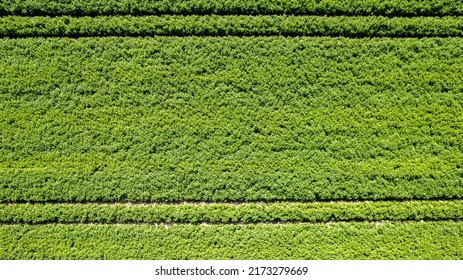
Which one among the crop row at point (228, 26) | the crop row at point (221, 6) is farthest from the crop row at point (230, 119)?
the crop row at point (221, 6)

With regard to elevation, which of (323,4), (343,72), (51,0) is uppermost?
(51,0)

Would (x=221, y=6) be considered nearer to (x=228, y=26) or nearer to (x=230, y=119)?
(x=228, y=26)

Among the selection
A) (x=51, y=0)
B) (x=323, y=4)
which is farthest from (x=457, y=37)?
(x=51, y=0)

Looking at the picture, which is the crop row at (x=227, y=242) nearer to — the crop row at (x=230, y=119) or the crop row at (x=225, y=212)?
the crop row at (x=225, y=212)

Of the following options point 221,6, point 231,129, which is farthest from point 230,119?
point 221,6

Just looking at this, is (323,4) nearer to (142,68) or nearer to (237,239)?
Answer: (142,68)

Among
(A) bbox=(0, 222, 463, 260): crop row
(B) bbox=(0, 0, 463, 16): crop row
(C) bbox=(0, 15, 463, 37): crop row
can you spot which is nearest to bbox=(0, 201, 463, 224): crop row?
(A) bbox=(0, 222, 463, 260): crop row
